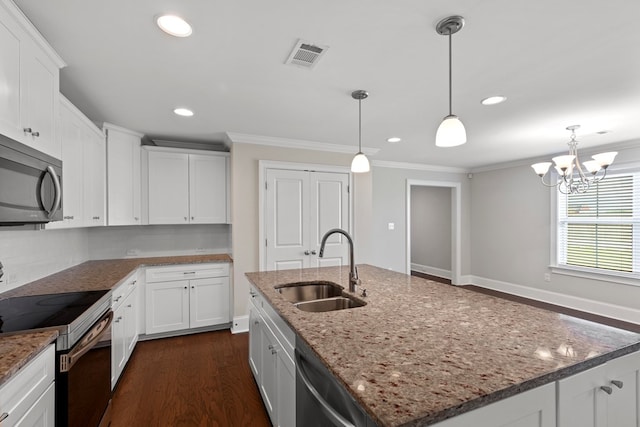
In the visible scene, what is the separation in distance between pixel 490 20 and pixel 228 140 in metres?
2.99

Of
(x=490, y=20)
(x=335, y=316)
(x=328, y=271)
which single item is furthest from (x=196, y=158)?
(x=490, y=20)

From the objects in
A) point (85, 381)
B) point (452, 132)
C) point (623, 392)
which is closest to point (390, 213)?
point (452, 132)

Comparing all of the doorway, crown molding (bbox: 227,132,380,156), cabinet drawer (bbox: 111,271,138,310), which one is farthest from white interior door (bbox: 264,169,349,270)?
the doorway

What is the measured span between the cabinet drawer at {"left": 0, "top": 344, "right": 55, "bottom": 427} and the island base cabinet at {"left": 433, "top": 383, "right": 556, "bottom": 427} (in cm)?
147

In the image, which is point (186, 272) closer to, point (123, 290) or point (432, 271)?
point (123, 290)

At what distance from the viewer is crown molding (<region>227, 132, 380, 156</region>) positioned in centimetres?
363

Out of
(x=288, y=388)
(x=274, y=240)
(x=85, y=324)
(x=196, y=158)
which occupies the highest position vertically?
(x=196, y=158)

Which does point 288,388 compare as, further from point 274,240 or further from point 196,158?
point 196,158

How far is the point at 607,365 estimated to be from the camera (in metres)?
1.12

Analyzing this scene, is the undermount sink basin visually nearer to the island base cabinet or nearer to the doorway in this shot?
the island base cabinet

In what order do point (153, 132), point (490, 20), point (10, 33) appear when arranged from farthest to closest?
→ point (153, 132)
point (490, 20)
point (10, 33)

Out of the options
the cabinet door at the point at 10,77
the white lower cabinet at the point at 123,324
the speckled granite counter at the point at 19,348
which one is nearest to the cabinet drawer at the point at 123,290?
the white lower cabinet at the point at 123,324

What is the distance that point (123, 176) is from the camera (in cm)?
329

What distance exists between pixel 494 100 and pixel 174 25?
98.6 inches
